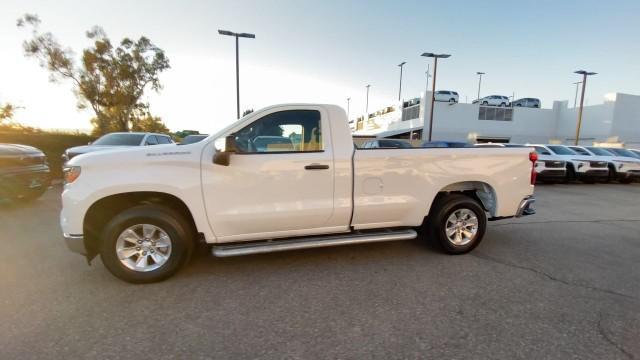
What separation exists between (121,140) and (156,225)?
8055 millimetres

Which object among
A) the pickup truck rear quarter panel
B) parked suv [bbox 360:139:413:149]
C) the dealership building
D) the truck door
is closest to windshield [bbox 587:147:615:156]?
parked suv [bbox 360:139:413:149]

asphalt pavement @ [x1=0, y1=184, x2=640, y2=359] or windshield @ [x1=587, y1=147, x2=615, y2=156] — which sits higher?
windshield @ [x1=587, y1=147, x2=615, y2=156]

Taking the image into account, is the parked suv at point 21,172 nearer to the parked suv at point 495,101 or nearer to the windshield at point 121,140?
the windshield at point 121,140

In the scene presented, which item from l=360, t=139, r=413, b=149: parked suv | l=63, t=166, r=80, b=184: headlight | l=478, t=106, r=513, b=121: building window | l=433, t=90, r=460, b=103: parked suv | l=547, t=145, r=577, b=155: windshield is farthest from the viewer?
l=478, t=106, r=513, b=121: building window

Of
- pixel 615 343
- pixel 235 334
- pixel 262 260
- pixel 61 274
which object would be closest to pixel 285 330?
pixel 235 334

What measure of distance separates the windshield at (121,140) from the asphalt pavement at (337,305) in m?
5.69

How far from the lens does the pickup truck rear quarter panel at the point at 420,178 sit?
384cm

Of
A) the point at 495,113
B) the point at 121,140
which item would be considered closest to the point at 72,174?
the point at 121,140

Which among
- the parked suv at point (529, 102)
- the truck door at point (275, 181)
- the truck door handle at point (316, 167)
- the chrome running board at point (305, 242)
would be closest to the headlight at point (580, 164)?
the chrome running board at point (305, 242)

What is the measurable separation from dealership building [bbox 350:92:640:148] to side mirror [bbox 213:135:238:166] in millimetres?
36103

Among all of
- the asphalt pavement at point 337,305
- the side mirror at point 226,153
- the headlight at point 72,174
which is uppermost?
the side mirror at point 226,153

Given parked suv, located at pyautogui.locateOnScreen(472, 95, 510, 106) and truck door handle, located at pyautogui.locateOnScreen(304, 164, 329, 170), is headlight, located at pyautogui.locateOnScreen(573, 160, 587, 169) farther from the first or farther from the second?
parked suv, located at pyautogui.locateOnScreen(472, 95, 510, 106)

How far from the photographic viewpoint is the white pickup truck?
3.30m

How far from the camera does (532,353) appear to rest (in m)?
2.35
